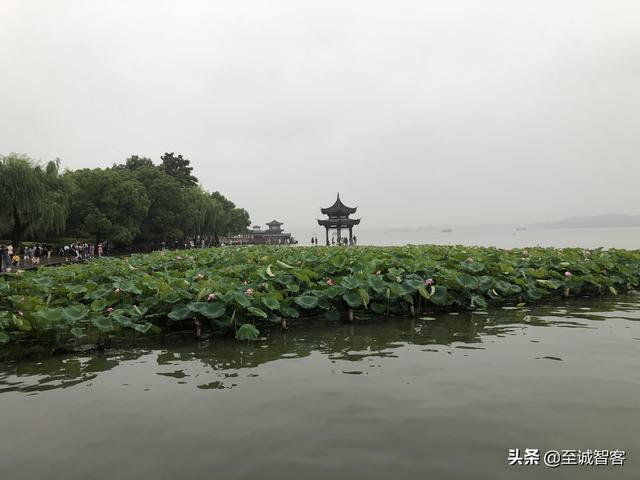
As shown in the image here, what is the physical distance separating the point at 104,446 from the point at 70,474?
355 millimetres

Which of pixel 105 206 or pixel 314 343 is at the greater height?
pixel 105 206

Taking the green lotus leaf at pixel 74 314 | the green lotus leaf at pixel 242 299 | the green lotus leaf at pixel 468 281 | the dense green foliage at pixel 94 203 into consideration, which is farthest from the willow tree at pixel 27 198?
the green lotus leaf at pixel 468 281

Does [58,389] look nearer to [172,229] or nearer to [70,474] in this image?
[70,474]

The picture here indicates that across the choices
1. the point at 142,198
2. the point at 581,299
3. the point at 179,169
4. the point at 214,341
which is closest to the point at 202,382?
the point at 214,341

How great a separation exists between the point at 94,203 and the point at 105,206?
1017mm

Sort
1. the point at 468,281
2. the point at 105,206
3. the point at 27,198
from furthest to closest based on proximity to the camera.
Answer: the point at 105,206
the point at 27,198
the point at 468,281

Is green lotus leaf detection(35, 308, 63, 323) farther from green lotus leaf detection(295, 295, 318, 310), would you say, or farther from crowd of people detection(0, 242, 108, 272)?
crowd of people detection(0, 242, 108, 272)

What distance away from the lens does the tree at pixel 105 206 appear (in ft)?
114

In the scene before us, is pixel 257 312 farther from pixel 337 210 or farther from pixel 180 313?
pixel 337 210

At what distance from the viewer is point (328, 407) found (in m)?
3.72

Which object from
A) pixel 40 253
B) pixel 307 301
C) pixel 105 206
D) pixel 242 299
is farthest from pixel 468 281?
pixel 105 206

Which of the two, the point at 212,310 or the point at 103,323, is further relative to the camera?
Answer: the point at 212,310

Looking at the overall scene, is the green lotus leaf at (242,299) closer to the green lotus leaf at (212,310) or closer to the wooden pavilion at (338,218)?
the green lotus leaf at (212,310)

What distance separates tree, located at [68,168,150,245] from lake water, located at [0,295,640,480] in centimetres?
3210
